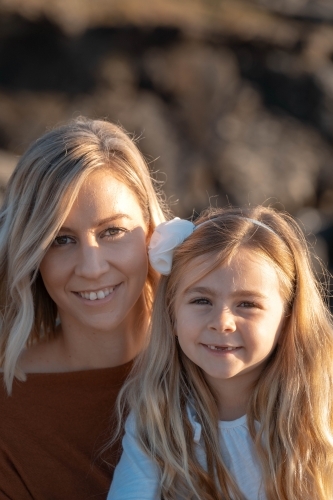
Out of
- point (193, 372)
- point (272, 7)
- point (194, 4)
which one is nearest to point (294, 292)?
point (193, 372)

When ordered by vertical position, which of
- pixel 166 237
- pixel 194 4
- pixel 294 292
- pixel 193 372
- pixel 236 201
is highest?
pixel 194 4

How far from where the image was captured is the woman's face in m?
2.63

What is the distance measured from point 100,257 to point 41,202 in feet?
0.96

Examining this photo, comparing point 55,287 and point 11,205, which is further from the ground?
Answer: point 11,205

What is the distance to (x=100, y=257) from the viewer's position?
265cm

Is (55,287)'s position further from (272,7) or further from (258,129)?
(272,7)

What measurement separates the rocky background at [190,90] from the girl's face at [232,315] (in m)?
7.94

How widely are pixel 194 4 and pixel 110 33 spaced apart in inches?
68.9

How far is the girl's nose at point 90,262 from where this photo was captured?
2.62 meters

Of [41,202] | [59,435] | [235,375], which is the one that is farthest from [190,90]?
[235,375]

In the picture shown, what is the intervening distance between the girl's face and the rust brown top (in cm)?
55

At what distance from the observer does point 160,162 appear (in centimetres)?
1077

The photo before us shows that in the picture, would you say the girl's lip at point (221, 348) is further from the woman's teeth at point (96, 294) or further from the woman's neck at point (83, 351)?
the woman's neck at point (83, 351)

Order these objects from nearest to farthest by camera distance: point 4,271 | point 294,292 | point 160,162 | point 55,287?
point 294,292 < point 55,287 < point 4,271 < point 160,162
